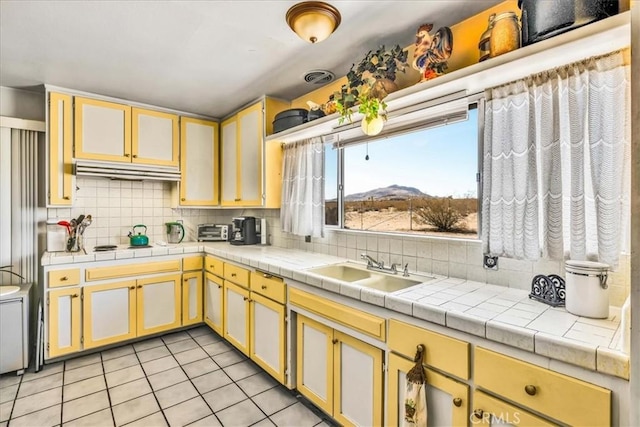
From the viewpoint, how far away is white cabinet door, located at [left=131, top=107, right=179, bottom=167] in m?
3.09

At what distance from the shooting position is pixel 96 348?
2.73 m

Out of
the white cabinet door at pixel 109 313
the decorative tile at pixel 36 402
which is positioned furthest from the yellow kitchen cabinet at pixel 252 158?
the decorative tile at pixel 36 402

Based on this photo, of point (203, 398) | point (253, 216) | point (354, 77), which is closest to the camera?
point (354, 77)

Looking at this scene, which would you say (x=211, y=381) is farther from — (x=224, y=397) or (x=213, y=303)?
(x=213, y=303)

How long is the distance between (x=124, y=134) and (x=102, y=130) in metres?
0.18

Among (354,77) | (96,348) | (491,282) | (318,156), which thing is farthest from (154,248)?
(491,282)

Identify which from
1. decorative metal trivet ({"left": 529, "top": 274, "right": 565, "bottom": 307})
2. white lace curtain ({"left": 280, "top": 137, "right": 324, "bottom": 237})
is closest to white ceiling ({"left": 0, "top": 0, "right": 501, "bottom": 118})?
white lace curtain ({"left": 280, "top": 137, "right": 324, "bottom": 237})

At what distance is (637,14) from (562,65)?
1.93ft

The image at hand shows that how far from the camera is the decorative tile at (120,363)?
2.50 metres

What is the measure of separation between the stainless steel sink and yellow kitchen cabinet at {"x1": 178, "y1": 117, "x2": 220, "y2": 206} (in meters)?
1.97

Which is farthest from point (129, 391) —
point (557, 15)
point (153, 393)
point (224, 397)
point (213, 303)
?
point (557, 15)

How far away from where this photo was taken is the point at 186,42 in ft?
6.49

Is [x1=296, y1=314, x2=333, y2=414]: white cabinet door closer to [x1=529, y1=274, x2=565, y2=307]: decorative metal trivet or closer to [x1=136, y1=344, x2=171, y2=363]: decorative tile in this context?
[x1=529, y1=274, x2=565, y2=307]: decorative metal trivet

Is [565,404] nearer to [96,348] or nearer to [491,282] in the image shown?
[491,282]
